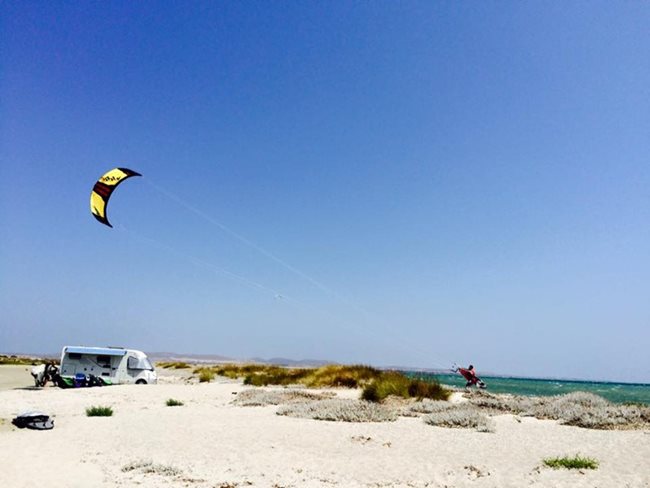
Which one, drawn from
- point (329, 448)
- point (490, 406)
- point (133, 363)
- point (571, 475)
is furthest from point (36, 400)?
point (571, 475)

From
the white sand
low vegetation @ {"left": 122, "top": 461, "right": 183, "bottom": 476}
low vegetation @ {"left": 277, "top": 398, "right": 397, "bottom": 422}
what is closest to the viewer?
the white sand

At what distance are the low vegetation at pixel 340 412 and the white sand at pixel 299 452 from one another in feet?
1.81

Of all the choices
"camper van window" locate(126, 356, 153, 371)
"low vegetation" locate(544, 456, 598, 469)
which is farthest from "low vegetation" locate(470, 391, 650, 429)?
"camper van window" locate(126, 356, 153, 371)

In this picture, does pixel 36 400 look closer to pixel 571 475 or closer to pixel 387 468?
pixel 387 468

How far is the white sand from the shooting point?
26.8 ft

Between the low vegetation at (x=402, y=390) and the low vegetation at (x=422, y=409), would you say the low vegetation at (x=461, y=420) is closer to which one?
the low vegetation at (x=422, y=409)

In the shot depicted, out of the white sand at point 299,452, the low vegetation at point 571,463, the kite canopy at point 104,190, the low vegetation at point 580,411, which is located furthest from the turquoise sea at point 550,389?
the kite canopy at point 104,190

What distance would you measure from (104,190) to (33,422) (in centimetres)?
1175

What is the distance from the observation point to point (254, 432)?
1272 cm

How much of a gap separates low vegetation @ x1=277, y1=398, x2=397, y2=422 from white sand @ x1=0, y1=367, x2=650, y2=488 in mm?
551

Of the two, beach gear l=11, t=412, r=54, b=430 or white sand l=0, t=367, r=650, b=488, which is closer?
white sand l=0, t=367, r=650, b=488

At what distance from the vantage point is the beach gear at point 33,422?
13.1 meters

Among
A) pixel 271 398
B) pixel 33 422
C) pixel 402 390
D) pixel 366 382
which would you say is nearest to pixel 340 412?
pixel 271 398

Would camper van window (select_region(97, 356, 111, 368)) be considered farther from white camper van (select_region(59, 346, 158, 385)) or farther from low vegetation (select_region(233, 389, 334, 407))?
low vegetation (select_region(233, 389, 334, 407))
